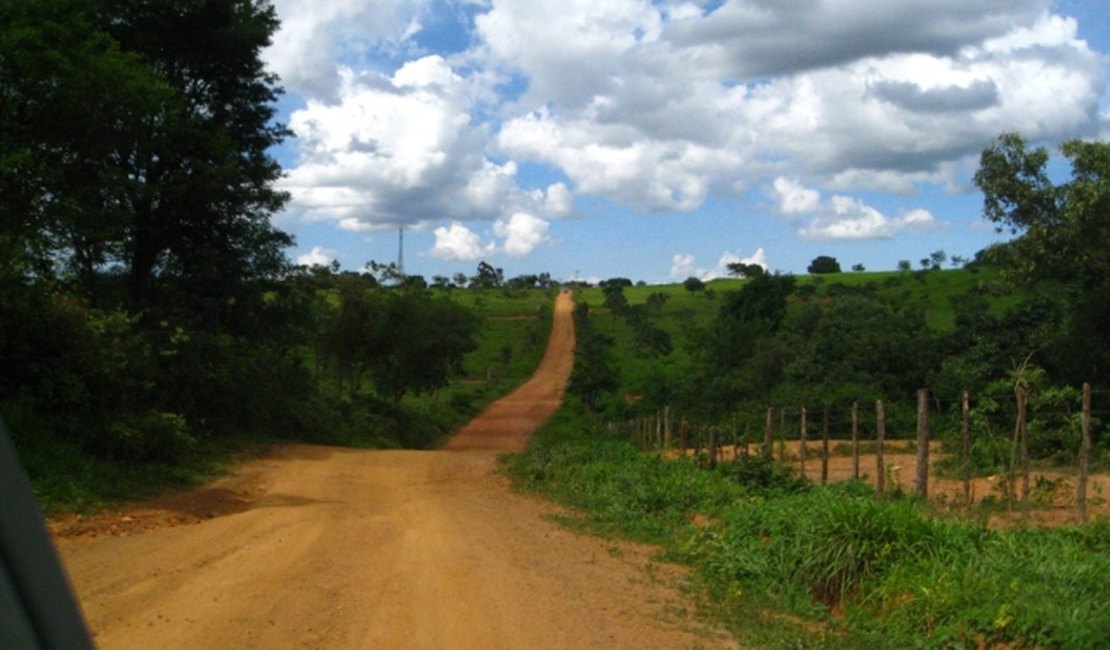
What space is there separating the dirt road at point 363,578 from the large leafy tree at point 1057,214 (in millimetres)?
13225

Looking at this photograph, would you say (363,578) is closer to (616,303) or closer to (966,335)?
(966,335)

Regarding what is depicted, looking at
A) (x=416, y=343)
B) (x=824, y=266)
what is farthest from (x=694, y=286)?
(x=416, y=343)

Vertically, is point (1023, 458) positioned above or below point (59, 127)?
below

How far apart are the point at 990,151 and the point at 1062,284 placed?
8.45 meters

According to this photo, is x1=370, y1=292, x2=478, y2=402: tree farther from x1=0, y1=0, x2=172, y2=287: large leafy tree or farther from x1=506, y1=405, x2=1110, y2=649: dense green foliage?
x1=506, y1=405, x2=1110, y2=649: dense green foliage

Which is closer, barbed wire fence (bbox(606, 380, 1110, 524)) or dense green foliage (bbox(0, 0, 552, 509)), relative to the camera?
barbed wire fence (bbox(606, 380, 1110, 524))

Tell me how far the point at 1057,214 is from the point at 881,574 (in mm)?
15924

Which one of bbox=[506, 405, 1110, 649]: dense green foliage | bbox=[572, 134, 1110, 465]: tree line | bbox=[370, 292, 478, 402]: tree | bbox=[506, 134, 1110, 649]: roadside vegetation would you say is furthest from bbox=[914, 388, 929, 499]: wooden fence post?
bbox=[370, 292, 478, 402]: tree

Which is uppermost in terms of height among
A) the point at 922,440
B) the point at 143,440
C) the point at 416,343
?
the point at 416,343

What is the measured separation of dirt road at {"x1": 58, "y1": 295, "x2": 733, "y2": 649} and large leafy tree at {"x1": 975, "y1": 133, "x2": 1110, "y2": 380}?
13.2m

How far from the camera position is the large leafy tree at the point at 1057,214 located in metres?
20.8

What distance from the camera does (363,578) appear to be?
8.73 meters

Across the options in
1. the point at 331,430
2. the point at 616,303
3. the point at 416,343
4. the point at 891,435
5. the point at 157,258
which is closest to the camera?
the point at 157,258

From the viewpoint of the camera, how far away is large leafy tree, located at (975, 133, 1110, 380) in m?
20.8
